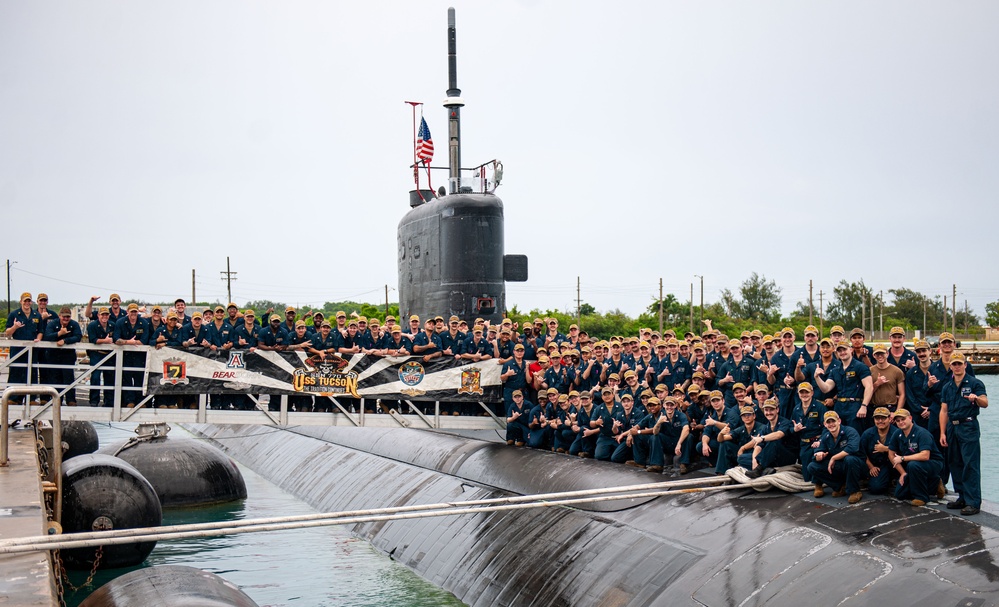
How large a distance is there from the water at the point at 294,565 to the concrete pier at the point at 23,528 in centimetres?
230

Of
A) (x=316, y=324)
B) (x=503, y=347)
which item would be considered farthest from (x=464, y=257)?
(x=316, y=324)

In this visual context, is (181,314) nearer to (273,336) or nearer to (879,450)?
(273,336)

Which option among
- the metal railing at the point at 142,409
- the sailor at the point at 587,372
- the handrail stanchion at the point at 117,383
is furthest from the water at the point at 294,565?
the sailor at the point at 587,372

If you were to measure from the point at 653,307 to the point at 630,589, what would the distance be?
1977 inches

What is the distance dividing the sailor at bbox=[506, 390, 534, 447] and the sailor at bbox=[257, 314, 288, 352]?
3402 millimetres

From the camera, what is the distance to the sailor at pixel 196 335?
13676 millimetres

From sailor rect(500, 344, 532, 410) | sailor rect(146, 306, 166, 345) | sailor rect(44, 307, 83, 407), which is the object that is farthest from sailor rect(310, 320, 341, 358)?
sailor rect(44, 307, 83, 407)

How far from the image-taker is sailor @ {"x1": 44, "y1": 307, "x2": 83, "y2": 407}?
1329 centimetres

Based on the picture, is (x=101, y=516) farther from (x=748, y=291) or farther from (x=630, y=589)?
(x=748, y=291)

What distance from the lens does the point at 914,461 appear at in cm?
838

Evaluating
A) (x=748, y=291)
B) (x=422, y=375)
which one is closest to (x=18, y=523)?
(x=422, y=375)

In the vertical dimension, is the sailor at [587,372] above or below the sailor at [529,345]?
below

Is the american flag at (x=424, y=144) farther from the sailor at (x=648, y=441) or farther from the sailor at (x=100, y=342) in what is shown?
the sailor at (x=648, y=441)

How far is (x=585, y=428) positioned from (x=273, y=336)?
4.68 metres
